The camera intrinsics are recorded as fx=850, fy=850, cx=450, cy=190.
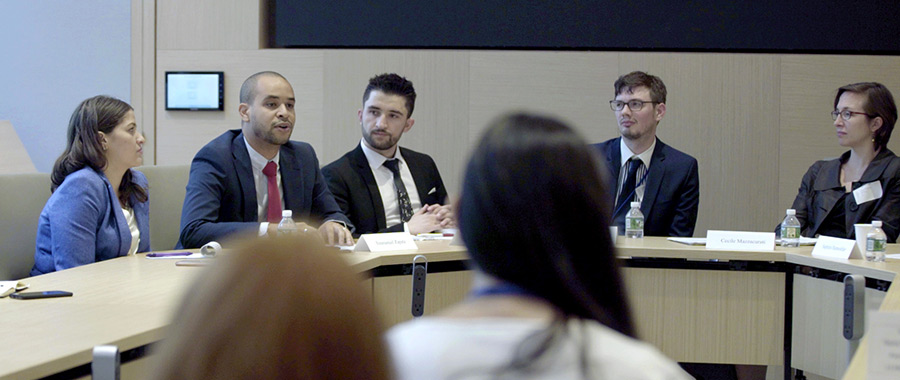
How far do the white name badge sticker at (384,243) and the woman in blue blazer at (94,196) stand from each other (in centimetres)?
85

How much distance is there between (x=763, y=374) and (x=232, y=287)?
11.2ft

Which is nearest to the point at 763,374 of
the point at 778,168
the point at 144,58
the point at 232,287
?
the point at 778,168

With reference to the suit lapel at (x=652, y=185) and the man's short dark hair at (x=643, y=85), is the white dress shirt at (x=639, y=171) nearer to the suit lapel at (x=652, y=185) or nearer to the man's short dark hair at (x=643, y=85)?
the suit lapel at (x=652, y=185)

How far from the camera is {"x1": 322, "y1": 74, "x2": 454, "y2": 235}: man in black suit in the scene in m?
4.03

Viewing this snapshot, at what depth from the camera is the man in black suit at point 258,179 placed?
3398mm

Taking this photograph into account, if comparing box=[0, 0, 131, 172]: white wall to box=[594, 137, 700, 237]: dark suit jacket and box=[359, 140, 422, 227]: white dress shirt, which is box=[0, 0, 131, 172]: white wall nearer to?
box=[359, 140, 422, 227]: white dress shirt

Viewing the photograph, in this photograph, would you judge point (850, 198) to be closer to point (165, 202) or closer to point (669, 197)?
point (669, 197)

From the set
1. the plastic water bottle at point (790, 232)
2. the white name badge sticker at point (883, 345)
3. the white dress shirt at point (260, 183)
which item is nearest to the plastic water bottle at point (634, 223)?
the plastic water bottle at point (790, 232)

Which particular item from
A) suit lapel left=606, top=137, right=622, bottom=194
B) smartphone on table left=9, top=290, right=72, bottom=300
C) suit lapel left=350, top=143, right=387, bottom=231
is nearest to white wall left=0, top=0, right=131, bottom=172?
suit lapel left=350, top=143, right=387, bottom=231

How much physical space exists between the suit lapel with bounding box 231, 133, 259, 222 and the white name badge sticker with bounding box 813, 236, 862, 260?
2256 millimetres

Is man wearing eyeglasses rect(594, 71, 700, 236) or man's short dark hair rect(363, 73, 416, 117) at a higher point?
man's short dark hair rect(363, 73, 416, 117)

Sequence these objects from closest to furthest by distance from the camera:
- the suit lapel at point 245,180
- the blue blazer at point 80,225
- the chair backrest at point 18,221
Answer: the blue blazer at point 80,225
the chair backrest at point 18,221
the suit lapel at point 245,180

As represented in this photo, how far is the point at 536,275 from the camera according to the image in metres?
0.88

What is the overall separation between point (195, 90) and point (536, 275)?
471 centimetres
